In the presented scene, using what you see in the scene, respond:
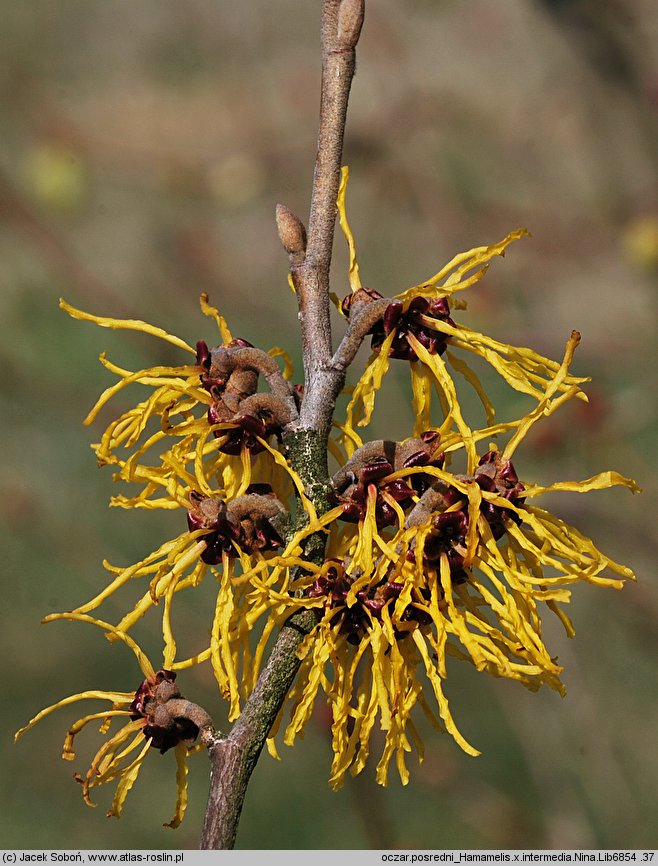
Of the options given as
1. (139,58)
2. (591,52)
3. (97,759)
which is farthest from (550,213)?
(97,759)

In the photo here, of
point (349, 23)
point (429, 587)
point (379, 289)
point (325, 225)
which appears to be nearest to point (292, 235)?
point (325, 225)

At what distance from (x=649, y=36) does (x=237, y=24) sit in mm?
1062

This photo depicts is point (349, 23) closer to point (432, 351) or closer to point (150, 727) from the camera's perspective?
point (432, 351)

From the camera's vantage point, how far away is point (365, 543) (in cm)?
70

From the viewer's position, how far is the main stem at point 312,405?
70 cm

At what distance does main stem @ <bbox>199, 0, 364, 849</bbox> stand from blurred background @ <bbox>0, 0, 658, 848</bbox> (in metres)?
1.14

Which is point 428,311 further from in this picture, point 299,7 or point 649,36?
point 299,7

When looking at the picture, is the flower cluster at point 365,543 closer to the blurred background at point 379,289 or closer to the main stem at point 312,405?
the main stem at point 312,405

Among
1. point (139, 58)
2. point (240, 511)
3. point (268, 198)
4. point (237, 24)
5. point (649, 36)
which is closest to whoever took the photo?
point (240, 511)

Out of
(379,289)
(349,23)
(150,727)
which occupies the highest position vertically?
(379,289)

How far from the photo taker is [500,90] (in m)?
2.76

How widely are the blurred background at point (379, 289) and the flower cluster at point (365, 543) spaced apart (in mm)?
1117

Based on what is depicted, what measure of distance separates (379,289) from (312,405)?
1.68 meters

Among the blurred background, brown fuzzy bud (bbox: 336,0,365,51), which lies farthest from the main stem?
the blurred background
